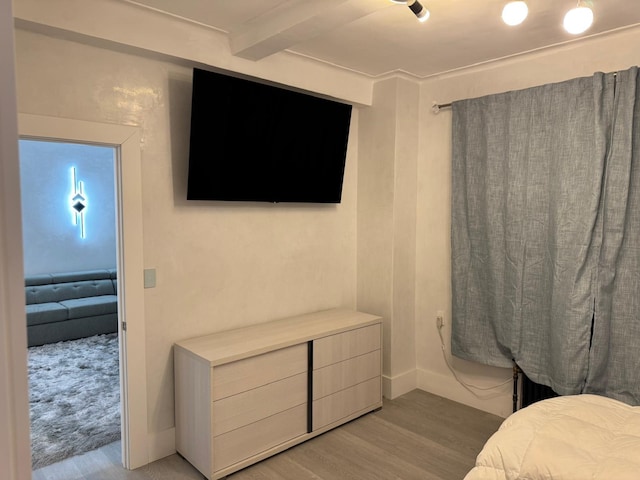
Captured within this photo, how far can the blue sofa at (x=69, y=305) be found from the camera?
518cm

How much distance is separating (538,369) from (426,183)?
1.64 metres

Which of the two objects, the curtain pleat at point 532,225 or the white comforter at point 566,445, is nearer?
the white comforter at point 566,445

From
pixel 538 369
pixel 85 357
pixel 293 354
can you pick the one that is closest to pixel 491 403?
pixel 538 369

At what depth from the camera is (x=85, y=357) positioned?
473cm

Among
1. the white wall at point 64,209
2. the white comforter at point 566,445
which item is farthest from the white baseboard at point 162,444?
the white wall at point 64,209

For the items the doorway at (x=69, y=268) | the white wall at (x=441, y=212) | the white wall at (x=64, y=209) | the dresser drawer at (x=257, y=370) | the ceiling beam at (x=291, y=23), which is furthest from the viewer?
the white wall at (x=64, y=209)

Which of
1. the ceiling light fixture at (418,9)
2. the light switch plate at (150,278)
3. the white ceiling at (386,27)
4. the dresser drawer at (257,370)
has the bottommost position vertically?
the dresser drawer at (257,370)

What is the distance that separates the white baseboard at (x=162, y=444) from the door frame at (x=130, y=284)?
0.11 ft

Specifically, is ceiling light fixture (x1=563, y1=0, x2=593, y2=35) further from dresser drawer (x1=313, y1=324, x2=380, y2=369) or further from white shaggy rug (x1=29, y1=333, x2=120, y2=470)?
white shaggy rug (x1=29, y1=333, x2=120, y2=470)

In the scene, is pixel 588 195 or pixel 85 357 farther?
pixel 85 357

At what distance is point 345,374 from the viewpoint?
10.7 ft

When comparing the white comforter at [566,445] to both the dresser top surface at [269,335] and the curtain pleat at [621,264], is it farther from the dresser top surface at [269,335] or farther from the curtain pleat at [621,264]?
the dresser top surface at [269,335]

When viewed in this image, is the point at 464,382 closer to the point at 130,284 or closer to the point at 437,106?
the point at 437,106

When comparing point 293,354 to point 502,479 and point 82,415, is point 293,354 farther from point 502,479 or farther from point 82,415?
point 82,415
